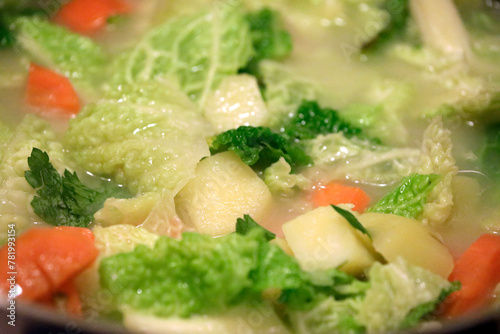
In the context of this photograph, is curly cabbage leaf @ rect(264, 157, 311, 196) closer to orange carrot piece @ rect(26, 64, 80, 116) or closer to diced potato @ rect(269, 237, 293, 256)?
diced potato @ rect(269, 237, 293, 256)

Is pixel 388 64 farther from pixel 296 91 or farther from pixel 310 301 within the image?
pixel 310 301

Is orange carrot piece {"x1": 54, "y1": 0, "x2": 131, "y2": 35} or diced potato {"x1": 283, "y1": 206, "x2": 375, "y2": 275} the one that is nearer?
diced potato {"x1": 283, "y1": 206, "x2": 375, "y2": 275}

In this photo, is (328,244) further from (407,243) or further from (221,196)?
(221,196)

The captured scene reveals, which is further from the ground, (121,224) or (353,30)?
(353,30)

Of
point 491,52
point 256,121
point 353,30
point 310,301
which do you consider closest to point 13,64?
point 256,121

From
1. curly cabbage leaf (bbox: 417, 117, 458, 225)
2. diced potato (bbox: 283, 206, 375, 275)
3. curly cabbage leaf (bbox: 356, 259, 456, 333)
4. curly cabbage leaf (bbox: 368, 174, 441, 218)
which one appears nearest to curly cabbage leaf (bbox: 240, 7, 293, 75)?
curly cabbage leaf (bbox: 417, 117, 458, 225)

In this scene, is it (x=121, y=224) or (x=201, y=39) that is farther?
(x=201, y=39)
